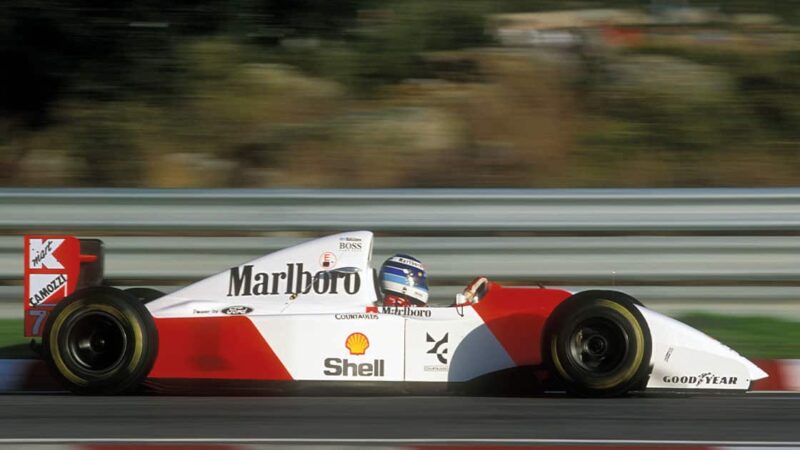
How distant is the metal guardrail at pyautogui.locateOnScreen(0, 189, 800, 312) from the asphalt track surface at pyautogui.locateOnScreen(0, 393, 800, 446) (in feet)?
5.25

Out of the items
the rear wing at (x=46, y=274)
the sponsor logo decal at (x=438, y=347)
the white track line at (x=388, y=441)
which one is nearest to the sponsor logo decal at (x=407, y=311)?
the sponsor logo decal at (x=438, y=347)

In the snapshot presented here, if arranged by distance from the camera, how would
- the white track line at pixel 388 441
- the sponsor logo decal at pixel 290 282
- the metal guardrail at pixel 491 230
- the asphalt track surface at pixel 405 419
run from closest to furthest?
the white track line at pixel 388 441 → the asphalt track surface at pixel 405 419 → the sponsor logo decal at pixel 290 282 → the metal guardrail at pixel 491 230

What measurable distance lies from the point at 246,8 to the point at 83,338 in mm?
4857

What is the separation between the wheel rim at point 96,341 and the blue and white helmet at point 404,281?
4.50ft

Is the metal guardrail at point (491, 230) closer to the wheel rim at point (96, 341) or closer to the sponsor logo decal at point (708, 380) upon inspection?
the wheel rim at point (96, 341)

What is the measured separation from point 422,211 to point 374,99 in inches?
109

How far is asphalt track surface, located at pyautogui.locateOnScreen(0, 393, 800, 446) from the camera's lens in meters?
5.02

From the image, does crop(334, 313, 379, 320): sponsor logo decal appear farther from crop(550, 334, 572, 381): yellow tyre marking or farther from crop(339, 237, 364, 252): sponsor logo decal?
crop(550, 334, 572, 381): yellow tyre marking

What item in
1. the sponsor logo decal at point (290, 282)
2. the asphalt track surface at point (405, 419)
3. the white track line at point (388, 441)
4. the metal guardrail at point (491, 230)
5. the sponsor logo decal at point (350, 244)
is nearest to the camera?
the white track line at point (388, 441)

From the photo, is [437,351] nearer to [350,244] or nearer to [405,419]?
[405,419]

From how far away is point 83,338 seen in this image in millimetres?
6039

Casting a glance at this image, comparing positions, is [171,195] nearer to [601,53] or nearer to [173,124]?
[173,124]

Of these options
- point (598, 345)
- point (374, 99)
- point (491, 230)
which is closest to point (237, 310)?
point (598, 345)

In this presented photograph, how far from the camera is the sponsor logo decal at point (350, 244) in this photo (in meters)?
6.21
